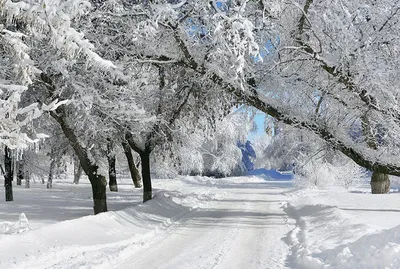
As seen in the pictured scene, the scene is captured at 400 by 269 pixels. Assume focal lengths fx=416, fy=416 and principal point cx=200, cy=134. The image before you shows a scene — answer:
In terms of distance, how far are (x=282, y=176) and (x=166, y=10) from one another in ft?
230

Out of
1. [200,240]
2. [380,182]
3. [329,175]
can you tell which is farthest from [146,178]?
[329,175]

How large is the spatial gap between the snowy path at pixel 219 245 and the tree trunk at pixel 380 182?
7351 millimetres

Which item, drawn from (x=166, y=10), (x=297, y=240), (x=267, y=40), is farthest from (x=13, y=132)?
(x=267, y=40)

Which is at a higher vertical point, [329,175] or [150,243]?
[329,175]

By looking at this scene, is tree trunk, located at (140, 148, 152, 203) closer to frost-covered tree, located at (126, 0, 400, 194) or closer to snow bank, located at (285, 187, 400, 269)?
frost-covered tree, located at (126, 0, 400, 194)

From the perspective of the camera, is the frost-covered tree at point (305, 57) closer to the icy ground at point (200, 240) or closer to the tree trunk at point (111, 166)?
the icy ground at point (200, 240)

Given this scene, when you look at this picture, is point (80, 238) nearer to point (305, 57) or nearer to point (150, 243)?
point (150, 243)

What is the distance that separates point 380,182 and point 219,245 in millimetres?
13082

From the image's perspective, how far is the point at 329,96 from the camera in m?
13.1

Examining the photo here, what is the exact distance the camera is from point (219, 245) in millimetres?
9273

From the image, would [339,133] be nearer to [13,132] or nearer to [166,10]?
[166,10]

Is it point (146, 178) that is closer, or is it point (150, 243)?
point (150, 243)

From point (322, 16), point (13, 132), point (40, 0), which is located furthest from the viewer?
point (322, 16)

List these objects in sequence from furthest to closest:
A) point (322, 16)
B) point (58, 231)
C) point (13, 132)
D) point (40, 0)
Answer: point (322, 16)
point (58, 231)
point (40, 0)
point (13, 132)
